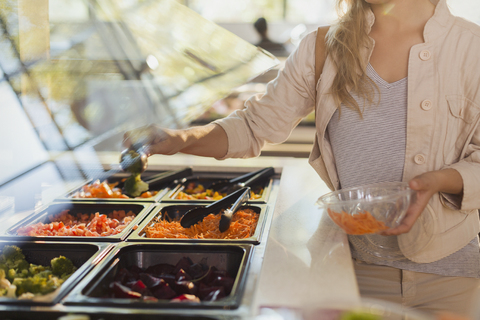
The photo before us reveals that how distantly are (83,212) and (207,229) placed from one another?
532 mm

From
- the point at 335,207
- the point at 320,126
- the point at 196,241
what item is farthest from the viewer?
the point at 320,126

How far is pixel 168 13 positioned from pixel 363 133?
75 centimetres

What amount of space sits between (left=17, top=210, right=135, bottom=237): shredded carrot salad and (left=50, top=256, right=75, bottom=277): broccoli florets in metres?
0.19

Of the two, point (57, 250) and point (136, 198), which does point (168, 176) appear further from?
point (57, 250)

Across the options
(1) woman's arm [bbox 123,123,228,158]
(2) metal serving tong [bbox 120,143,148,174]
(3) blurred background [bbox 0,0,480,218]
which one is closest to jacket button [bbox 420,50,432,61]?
(3) blurred background [bbox 0,0,480,218]

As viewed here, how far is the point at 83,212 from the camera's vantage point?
5.20ft

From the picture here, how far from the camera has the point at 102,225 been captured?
4.57ft

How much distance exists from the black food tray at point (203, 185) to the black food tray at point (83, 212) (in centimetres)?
13

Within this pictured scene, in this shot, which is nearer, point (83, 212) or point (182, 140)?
point (182, 140)

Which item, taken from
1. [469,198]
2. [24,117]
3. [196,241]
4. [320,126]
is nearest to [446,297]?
[469,198]

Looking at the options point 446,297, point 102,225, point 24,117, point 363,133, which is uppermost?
point 24,117

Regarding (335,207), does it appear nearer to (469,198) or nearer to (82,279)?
(469,198)

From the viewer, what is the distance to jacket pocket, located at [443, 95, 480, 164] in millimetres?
1249

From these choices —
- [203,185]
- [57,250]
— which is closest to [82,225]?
[57,250]
